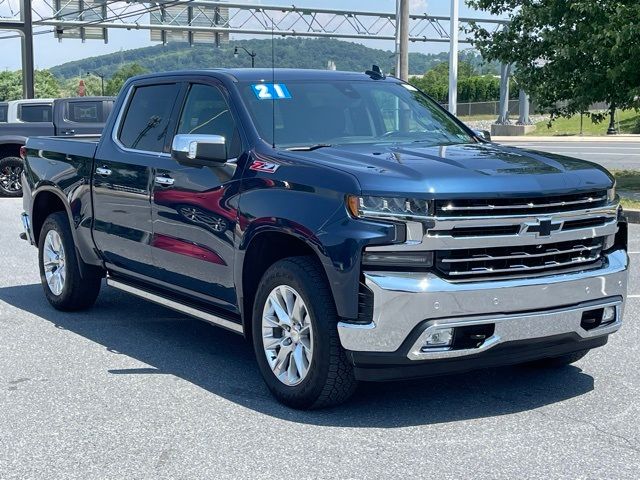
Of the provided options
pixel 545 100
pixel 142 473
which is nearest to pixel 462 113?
pixel 545 100

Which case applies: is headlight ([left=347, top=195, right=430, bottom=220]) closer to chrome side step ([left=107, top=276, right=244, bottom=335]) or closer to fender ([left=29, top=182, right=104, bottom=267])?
chrome side step ([left=107, top=276, right=244, bottom=335])

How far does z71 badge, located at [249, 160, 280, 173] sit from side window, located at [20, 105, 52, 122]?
15118mm

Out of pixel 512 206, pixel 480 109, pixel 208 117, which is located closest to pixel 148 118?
pixel 208 117

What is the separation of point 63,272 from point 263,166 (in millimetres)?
3098

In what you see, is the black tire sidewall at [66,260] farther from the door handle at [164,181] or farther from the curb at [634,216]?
the curb at [634,216]

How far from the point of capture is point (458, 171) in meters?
5.23

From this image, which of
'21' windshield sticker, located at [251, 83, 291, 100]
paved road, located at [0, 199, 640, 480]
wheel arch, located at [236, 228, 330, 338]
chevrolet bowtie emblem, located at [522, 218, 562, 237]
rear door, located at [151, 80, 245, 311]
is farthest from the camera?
'21' windshield sticker, located at [251, 83, 291, 100]

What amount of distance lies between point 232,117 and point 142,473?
8.34 ft

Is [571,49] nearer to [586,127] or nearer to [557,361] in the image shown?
[557,361]

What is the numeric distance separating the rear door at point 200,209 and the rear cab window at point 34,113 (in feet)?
45.7

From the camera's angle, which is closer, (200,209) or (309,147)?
(309,147)

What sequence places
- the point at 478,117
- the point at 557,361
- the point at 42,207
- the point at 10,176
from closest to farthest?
the point at 557,361, the point at 42,207, the point at 10,176, the point at 478,117

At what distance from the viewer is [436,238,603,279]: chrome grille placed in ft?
16.6

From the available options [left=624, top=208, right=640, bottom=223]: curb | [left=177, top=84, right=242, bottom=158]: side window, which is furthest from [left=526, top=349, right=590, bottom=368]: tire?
[left=624, top=208, right=640, bottom=223]: curb
